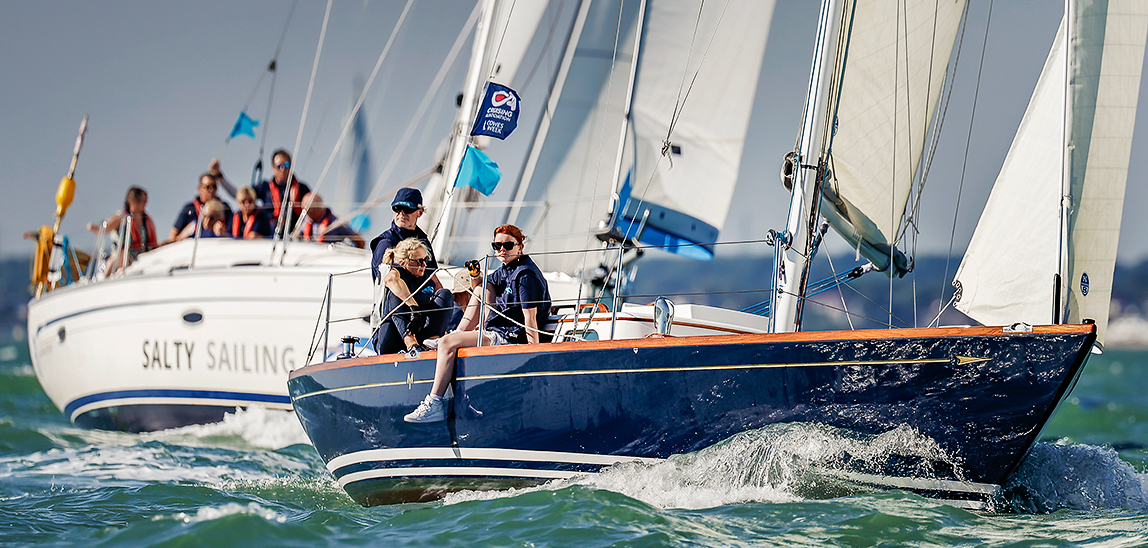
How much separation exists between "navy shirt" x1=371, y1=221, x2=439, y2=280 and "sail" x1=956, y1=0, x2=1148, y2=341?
11.0 ft

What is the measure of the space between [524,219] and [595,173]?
888 millimetres

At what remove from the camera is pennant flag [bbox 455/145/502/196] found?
843 centimetres

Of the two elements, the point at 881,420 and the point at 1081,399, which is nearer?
the point at 881,420

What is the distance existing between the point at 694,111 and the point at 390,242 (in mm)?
3537

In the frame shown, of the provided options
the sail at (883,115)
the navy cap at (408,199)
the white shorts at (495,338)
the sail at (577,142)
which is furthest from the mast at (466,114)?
the sail at (883,115)

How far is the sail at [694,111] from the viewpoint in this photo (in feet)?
29.2

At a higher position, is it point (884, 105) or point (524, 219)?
point (884, 105)

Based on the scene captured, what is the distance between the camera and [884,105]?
21.8 feet

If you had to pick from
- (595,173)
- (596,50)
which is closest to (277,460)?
(595,173)

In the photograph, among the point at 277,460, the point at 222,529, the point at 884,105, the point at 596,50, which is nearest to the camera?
the point at 222,529

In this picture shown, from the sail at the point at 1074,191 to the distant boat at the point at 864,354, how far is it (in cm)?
1

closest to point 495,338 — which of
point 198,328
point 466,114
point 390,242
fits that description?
point 390,242

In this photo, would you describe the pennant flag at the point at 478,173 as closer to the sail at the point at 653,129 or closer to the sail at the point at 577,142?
the sail at the point at 653,129

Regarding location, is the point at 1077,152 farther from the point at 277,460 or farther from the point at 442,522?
the point at 277,460
